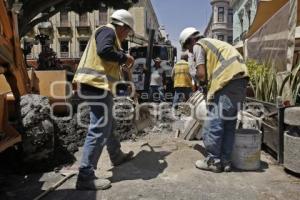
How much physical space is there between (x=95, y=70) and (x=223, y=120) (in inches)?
60.8

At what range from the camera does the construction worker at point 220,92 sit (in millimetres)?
4621

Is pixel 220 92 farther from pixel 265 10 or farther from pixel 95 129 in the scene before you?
pixel 265 10

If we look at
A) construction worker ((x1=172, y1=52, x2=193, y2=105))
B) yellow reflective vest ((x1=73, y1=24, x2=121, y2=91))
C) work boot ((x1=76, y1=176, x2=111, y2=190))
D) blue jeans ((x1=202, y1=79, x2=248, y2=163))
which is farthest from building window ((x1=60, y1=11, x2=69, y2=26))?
work boot ((x1=76, y1=176, x2=111, y2=190))

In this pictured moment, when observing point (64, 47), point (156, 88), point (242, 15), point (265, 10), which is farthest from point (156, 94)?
point (64, 47)

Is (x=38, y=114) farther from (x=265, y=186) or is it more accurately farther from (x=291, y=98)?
(x=291, y=98)

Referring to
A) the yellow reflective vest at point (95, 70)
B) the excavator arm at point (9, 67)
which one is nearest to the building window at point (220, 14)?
the excavator arm at point (9, 67)

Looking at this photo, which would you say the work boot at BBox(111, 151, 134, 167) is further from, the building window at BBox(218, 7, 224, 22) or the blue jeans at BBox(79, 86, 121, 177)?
the building window at BBox(218, 7, 224, 22)

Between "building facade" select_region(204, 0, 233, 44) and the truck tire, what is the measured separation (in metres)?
58.6

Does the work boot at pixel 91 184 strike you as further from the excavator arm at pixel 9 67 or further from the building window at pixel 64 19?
the building window at pixel 64 19

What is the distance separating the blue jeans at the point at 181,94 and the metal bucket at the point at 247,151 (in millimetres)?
6509

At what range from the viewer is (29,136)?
4.66 meters

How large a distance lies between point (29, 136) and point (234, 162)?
240 cm

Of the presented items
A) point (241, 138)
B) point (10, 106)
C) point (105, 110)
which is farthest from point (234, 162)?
point (10, 106)

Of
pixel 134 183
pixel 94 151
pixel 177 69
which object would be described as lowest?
pixel 134 183
